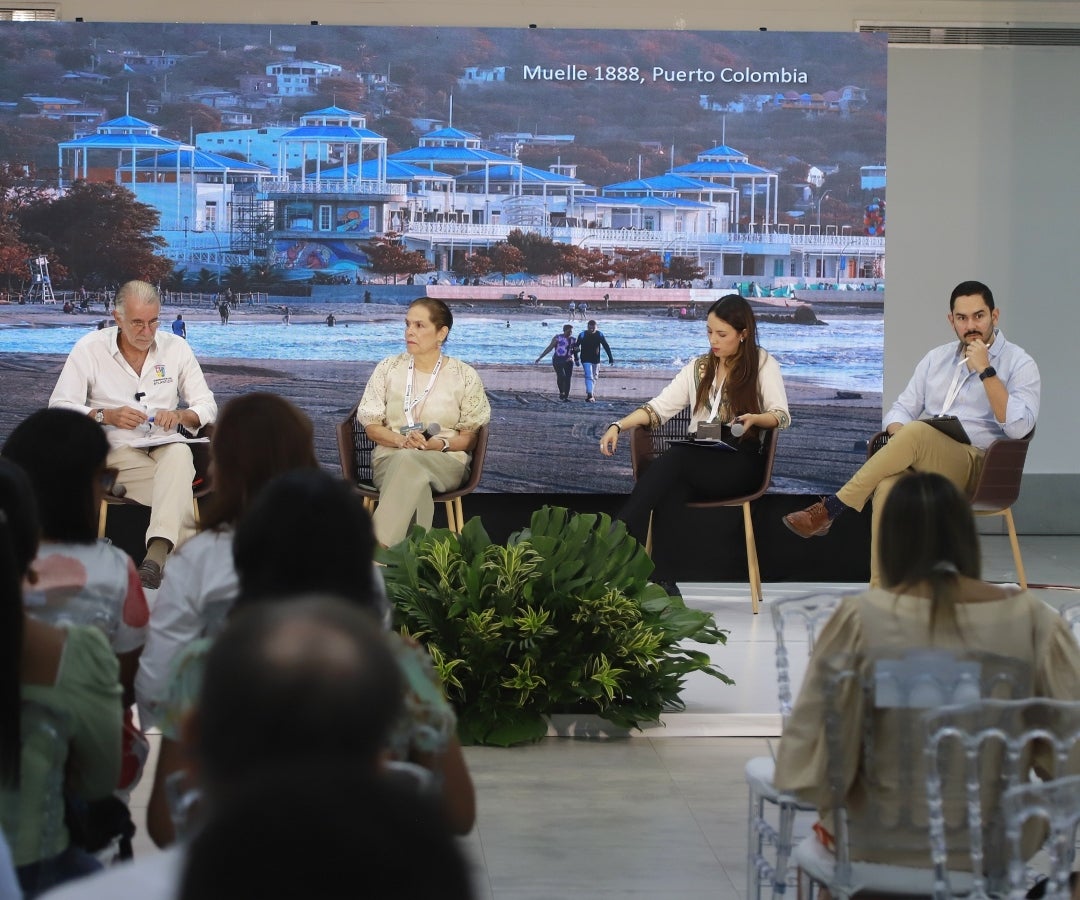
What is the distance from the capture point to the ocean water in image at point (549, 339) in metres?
A: 7.10

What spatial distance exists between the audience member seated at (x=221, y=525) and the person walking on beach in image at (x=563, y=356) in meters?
4.64

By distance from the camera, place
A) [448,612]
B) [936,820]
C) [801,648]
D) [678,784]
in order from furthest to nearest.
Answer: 1. [801,648]
2. [448,612]
3. [678,784]
4. [936,820]

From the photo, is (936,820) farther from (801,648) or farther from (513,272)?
(513,272)

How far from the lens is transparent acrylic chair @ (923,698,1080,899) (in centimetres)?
204

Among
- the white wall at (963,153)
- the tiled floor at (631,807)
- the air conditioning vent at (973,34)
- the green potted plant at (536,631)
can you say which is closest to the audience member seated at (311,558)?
the tiled floor at (631,807)

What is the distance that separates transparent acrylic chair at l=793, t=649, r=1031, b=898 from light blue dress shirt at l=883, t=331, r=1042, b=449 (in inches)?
158

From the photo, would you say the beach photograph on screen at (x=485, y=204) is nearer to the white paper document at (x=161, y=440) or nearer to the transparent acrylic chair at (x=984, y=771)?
the white paper document at (x=161, y=440)

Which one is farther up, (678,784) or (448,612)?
(448,612)

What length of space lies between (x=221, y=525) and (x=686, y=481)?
12.4ft

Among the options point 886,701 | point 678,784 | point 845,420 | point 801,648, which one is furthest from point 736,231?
point 886,701

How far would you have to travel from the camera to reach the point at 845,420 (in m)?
7.07

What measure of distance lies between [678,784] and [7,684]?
7.60 ft

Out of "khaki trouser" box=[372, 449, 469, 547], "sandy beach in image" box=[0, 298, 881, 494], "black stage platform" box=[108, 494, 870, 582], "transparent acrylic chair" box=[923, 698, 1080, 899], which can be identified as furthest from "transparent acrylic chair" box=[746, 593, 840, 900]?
"sandy beach in image" box=[0, 298, 881, 494]

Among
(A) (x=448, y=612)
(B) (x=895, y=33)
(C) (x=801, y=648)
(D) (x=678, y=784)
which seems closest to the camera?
(D) (x=678, y=784)
